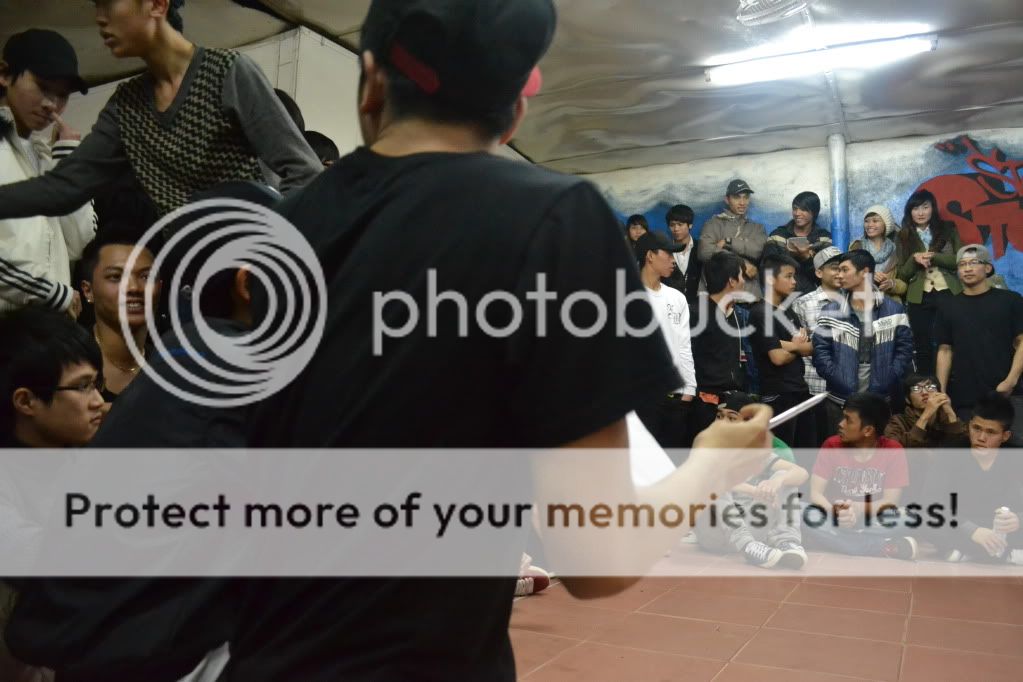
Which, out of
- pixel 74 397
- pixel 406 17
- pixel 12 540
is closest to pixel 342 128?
pixel 74 397

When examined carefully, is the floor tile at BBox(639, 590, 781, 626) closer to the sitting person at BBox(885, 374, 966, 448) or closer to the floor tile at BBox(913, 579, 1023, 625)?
the floor tile at BBox(913, 579, 1023, 625)

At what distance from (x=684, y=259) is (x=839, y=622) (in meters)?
5.01

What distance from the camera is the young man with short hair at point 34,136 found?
2.08 metres

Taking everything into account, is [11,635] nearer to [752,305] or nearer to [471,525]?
[471,525]

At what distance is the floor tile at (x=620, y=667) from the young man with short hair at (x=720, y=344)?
241cm

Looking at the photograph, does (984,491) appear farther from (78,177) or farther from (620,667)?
(78,177)

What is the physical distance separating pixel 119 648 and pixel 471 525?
60 centimetres

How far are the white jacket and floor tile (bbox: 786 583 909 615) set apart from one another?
2940 millimetres

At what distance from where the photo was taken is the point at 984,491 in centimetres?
430

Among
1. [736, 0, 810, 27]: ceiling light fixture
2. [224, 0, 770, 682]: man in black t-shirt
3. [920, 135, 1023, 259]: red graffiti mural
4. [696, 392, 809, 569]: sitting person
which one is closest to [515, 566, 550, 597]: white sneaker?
[696, 392, 809, 569]: sitting person

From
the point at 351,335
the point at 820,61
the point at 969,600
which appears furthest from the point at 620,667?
the point at 820,61

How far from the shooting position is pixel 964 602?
3260 millimetres

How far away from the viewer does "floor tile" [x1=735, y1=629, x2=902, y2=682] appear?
239 cm

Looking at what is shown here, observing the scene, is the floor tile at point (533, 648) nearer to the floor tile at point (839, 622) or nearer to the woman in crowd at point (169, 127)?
the floor tile at point (839, 622)
